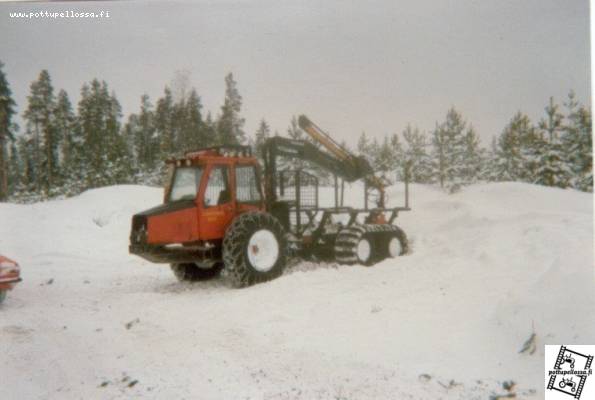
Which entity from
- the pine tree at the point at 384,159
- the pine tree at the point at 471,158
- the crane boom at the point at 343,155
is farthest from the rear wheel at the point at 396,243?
the pine tree at the point at 471,158

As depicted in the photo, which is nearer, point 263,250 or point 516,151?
point 263,250

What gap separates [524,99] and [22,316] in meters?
5.43

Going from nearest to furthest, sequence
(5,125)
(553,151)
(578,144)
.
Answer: (578,144)
(553,151)
(5,125)

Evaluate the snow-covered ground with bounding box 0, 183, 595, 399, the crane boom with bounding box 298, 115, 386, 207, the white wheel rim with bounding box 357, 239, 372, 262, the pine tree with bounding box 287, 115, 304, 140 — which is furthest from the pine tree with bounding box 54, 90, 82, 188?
the white wheel rim with bounding box 357, 239, 372, 262

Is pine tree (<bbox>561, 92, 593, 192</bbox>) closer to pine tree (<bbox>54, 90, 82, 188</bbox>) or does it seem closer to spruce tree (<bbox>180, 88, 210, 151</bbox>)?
spruce tree (<bbox>180, 88, 210, 151</bbox>)

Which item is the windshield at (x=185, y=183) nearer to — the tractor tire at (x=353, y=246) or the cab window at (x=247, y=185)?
the cab window at (x=247, y=185)

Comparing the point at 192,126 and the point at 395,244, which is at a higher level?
the point at 192,126

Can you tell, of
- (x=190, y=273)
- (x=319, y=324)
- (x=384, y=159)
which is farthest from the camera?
(x=384, y=159)

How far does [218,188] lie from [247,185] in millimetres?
451

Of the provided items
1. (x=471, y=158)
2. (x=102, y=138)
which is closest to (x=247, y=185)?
(x=102, y=138)

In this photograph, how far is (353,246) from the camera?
22.8 feet

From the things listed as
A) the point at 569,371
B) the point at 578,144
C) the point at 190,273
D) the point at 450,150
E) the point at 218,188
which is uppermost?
the point at 450,150

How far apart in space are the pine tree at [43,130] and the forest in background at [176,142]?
0.01 metres

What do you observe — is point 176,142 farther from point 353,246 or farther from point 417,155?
point 417,155
